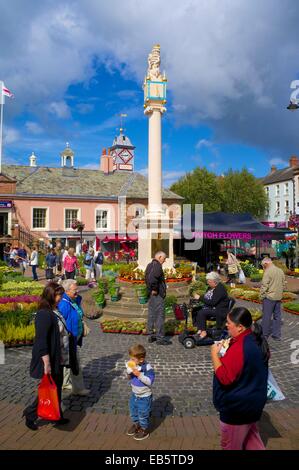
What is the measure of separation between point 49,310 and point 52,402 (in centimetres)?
106

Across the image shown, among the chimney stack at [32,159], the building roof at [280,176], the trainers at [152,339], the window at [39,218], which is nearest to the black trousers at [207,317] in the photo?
the trainers at [152,339]

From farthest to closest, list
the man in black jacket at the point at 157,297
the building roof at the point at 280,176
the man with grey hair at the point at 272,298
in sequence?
the building roof at the point at 280,176, the man with grey hair at the point at 272,298, the man in black jacket at the point at 157,297

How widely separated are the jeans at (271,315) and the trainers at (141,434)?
16.0 ft

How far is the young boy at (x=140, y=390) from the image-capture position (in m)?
4.43

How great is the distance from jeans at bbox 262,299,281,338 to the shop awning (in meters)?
13.0

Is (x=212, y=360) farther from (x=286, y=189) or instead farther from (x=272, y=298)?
(x=286, y=189)

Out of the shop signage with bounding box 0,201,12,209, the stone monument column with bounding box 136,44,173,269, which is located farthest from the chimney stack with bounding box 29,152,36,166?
the stone monument column with bounding box 136,44,173,269

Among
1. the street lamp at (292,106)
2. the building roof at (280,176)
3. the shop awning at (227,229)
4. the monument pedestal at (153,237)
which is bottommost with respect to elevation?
the monument pedestal at (153,237)

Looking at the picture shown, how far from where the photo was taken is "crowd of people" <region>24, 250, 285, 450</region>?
3.10 metres

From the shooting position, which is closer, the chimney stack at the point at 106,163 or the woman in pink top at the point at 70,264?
the woman in pink top at the point at 70,264

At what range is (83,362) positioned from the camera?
7.22m

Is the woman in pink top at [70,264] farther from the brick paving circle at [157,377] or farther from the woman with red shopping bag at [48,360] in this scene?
the woman with red shopping bag at [48,360]
